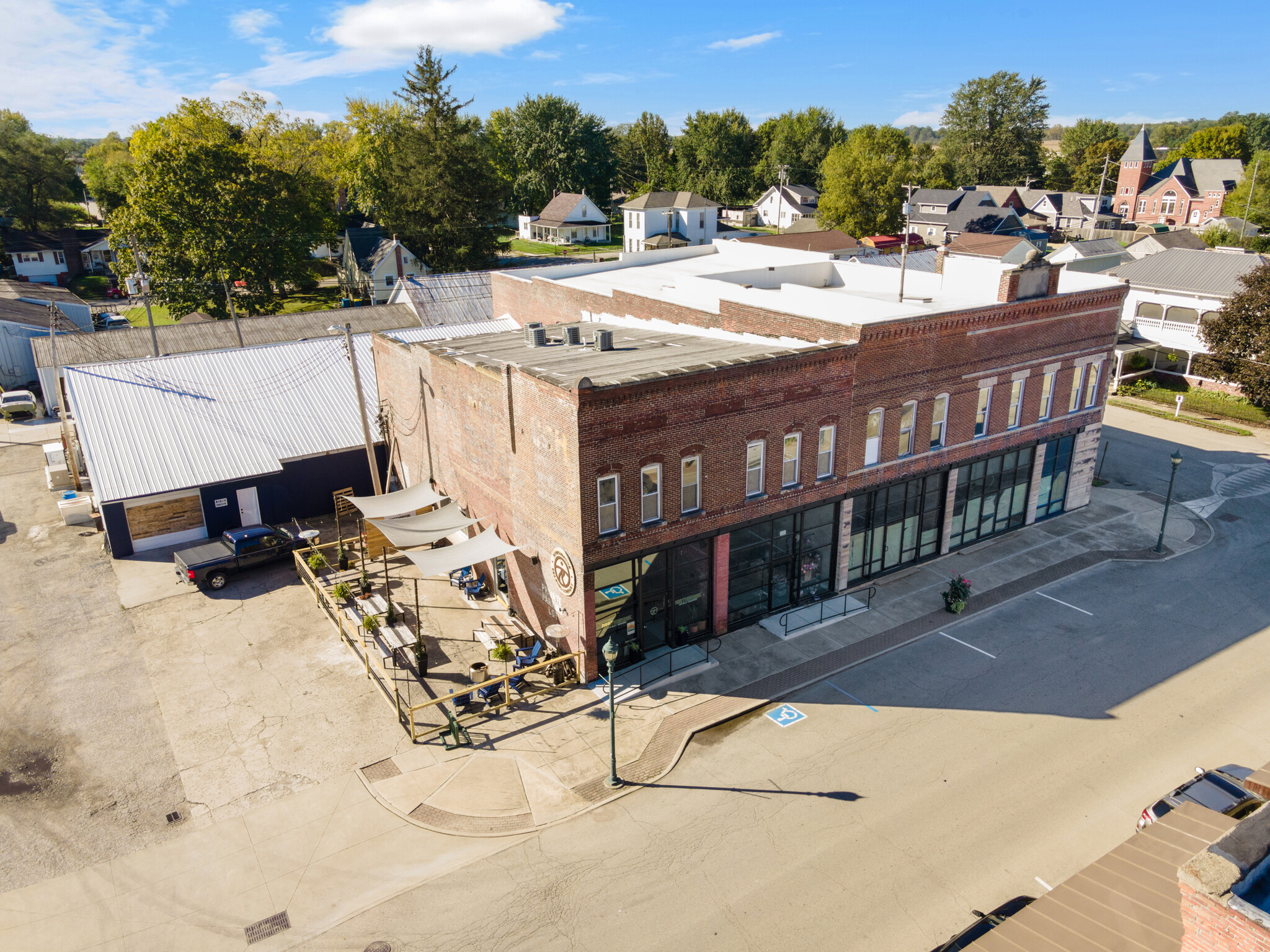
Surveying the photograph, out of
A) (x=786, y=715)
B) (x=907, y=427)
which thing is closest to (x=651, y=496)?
(x=786, y=715)

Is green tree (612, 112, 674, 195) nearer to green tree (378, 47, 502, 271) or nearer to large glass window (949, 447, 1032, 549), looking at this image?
green tree (378, 47, 502, 271)

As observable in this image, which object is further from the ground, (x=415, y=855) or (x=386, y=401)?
(x=386, y=401)

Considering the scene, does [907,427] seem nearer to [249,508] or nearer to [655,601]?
[655,601]

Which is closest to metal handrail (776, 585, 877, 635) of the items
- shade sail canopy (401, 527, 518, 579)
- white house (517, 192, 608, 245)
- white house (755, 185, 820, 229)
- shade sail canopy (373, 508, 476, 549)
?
shade sail canopy (401, 527, 518, 579)

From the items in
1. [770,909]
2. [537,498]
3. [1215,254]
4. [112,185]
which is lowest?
[770,909]

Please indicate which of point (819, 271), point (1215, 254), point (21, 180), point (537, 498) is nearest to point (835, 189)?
point (1215, 254)

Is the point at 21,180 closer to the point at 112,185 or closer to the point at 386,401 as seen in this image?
the point at 112,185

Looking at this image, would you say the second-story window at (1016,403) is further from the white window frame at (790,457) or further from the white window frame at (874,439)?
the white window frame at (790,457)
